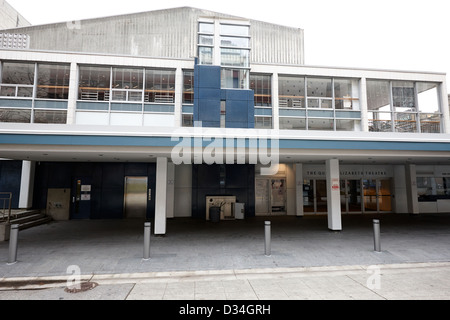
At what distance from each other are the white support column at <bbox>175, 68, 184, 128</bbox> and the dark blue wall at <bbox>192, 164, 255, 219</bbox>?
3.12 meters

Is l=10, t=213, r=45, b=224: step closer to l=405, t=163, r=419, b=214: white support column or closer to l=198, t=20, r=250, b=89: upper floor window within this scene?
l=198, t=20, r=250, b=89: upper floor window

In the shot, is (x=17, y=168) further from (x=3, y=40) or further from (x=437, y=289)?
(x=437, y=289)

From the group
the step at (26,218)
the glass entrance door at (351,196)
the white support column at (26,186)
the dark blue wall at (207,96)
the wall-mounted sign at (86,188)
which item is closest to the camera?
the step at (26,218)

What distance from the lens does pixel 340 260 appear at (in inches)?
286

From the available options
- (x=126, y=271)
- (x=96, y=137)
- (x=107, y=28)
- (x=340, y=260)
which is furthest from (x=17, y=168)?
(x=340, y=260)

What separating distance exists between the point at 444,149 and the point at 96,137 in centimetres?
1236

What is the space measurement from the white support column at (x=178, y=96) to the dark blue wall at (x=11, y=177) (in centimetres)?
942

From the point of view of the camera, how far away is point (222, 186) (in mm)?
15961

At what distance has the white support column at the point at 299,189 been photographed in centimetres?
1593

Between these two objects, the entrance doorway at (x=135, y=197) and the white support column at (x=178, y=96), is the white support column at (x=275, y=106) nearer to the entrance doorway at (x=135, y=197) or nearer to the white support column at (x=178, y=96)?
the white support column at (x=178, y=96)

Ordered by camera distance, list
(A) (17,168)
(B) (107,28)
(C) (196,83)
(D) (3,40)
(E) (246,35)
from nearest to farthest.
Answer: (A) (17,168)
(C) (196,83)
(E) (246,35)
(D) (3,40)
(B) (107,28)

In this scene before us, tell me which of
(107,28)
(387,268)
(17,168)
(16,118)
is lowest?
(387,268)

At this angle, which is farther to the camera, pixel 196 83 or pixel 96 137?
pixel 196 83

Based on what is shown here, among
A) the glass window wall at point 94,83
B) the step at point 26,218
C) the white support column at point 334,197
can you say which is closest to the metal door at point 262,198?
the white support column at point 334,197
